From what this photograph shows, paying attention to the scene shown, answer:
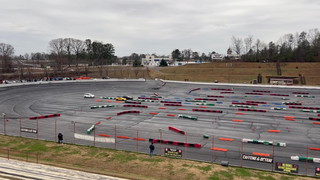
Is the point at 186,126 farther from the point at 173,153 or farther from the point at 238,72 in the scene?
the point at 238,72

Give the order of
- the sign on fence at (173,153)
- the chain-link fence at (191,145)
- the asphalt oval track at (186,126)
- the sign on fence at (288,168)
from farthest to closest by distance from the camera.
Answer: the asphalt oval track at (186,126) → the sign on fence at (173,153) → the chain-link fence at (191,145) → the sign on fence at (288,168)

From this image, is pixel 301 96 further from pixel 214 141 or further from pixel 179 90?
pixel 214 141

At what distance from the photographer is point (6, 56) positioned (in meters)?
134

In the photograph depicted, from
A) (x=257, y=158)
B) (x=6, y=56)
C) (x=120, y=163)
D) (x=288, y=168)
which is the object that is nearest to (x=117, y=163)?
(x=120, y=163)

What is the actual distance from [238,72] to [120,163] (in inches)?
3692

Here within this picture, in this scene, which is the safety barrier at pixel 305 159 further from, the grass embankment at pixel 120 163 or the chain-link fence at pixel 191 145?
the grass embankment at pixel 120 163

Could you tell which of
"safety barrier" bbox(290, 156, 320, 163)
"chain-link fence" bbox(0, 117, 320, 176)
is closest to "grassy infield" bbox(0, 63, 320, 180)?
"chain-link fence" bbox(0, 117, 320, 176)

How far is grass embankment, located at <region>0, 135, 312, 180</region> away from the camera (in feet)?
65.4

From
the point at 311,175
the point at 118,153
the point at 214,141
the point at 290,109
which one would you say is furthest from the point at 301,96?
the point at 118,153

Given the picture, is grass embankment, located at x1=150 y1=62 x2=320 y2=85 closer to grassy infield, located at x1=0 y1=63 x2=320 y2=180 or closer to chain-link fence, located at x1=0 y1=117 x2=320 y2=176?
chain-link fence, located at x1=0 y1=117 x2=320 y2=176

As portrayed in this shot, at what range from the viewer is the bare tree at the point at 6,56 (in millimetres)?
118306

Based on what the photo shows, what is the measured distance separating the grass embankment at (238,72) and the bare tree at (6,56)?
217ft

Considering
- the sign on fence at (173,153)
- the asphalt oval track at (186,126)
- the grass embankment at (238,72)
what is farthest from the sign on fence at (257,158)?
the grass embankment at (238,72)

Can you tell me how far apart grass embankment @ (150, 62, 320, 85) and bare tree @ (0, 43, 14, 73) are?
66084 mm
